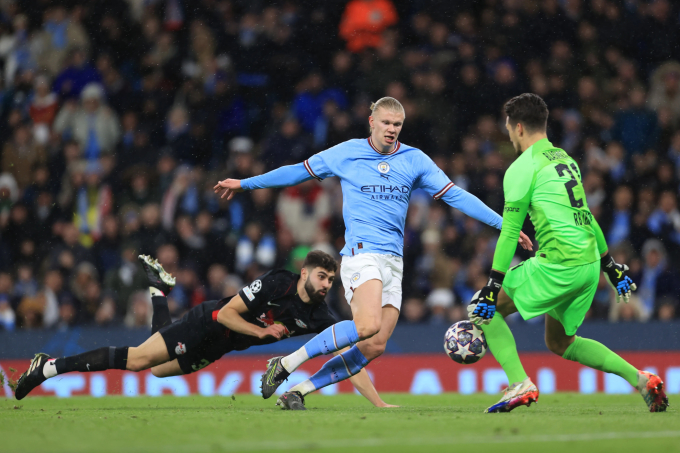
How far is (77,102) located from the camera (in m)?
13.9

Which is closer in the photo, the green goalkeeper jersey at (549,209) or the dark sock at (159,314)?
the green goalkeeper jersey at (549,209)

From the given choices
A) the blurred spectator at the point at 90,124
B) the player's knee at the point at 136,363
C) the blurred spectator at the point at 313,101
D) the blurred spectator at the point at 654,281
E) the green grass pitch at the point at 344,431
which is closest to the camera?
the green grass pitch at the point at 344,431

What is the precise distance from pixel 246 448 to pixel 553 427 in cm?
187

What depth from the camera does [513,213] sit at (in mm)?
5891

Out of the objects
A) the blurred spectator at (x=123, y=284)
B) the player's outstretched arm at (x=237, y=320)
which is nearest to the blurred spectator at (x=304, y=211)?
the blurred spectator at (x=123, y=284)

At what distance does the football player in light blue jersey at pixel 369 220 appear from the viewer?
20.9 feet

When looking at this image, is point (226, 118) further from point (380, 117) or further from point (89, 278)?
point (380, 117)

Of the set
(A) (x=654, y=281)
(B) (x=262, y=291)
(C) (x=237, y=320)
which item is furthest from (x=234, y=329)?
(A) (x=654, y=281)

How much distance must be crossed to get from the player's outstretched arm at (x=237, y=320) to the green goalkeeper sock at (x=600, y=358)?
2183 mm

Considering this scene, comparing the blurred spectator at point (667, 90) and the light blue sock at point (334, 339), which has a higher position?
the blurred spectator at point (667, 90)

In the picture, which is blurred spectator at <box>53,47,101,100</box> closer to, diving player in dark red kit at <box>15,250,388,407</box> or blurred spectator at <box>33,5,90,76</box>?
blurred spectator at <box>33,5,90,76</box>

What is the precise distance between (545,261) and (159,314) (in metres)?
3.69

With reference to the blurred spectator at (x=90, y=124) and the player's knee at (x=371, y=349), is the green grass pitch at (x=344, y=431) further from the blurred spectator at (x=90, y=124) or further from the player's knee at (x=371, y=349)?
the blurred spectator at (x=90, y=124)

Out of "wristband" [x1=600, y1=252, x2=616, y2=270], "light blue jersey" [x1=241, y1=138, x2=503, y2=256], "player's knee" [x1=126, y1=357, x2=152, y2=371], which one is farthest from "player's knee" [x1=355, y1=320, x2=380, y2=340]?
"player's knee" [x1=126, y1=357, x2=152, y2=371]
